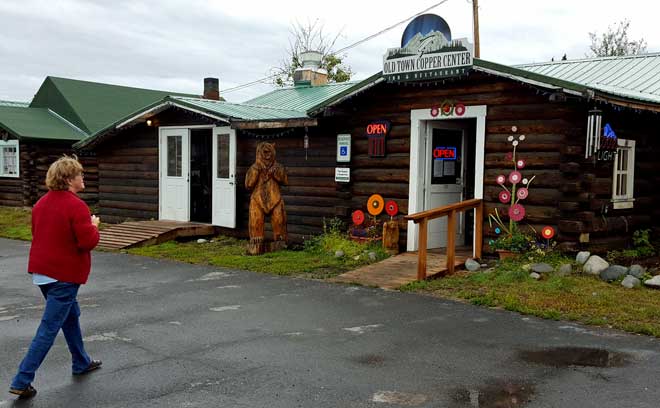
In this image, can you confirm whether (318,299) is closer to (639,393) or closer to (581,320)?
(581,320)

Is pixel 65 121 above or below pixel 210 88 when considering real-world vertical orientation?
below

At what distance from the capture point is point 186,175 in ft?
53.6

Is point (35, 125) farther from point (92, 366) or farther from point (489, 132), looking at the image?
point (92, 366)

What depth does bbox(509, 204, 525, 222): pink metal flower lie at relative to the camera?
422 inches

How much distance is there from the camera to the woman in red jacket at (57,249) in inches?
201

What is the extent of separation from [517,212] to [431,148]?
2.16 metres

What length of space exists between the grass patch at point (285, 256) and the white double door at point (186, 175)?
3.78 feet

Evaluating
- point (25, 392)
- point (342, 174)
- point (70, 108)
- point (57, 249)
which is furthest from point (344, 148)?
point (70, 108)

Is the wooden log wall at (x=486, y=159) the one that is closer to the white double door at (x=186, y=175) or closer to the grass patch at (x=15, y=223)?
the white double door at (x=186, y=175)

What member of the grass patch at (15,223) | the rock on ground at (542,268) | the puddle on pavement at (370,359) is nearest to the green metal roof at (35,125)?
the grass patch at (15,223)

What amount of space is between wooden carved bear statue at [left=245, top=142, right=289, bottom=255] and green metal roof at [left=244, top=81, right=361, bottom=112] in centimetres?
396

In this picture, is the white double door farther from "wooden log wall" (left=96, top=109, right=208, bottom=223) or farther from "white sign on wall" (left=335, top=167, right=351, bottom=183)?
"white sign on wall" (left=335, top=167, right=351, bottom=183)

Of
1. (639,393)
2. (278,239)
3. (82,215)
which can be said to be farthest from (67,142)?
(639,393)

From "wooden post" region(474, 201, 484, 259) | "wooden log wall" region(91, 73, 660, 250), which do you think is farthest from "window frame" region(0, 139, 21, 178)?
"wooden post" region(474, 201, 484, 259)
